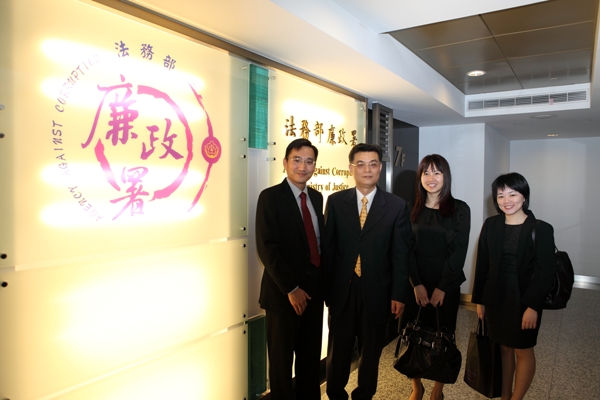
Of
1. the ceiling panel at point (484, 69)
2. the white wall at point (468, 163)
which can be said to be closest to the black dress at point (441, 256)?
the ceiling panel at point (484, 69)

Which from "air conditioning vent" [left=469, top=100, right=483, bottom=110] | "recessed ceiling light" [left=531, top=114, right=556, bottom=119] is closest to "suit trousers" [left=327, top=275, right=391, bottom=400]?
"air conditioning vent" [left=469, top=100, right=483, bottom=110]

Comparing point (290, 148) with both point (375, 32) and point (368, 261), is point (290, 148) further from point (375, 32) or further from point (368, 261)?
point (375, 32)

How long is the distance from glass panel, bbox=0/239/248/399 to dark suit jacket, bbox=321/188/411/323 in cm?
75

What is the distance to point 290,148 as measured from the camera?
2760 mm

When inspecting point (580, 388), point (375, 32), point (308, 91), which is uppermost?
point (375, 32)

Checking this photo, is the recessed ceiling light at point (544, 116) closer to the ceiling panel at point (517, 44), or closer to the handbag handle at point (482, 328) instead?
the ceiling panel at point (517, 44)

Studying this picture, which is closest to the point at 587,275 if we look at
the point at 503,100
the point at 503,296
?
the point at 503,100

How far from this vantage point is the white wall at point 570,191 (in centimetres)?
780

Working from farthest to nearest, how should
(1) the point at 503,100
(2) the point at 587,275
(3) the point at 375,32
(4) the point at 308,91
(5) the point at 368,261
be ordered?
(2) the point at 587,275 < (1) the point at 503,100 < (4) the point at 308,91 < (3) the point at 375,32 < (5) the point at 368,261

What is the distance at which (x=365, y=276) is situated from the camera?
2596 mm

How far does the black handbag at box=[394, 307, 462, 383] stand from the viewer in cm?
271

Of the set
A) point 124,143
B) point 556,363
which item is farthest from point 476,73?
point 124,143

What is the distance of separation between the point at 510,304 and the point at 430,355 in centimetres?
56

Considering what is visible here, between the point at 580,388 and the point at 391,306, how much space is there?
2.07 metres
